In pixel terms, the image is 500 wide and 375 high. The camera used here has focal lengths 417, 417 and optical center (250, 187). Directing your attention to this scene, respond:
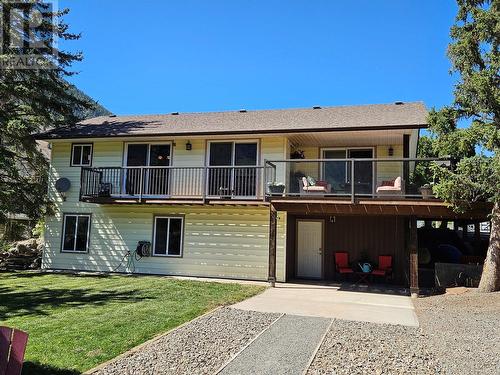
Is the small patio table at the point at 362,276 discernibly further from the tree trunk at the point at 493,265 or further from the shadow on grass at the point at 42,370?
the shadow on grass at the point at 42,370

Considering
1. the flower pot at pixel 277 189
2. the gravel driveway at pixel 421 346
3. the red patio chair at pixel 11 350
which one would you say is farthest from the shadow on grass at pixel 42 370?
the flower pot at pixel 277 189

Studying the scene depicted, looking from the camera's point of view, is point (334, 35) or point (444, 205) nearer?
point (444, 205)

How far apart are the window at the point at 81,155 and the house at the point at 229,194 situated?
40 mm

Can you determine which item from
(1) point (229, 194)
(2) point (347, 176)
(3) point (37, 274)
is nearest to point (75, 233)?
Answer: (3) point (37, 274)

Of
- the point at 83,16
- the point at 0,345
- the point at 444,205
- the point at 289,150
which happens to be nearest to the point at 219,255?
the point at 289,150

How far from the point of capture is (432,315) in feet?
28.6

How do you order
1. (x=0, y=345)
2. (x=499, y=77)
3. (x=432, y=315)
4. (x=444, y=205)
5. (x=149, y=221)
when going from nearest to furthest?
(x=0, y=345) → (x=432, y=315) → (x=499, y=77) → (x=444, y=205) → (x=149, y=221)

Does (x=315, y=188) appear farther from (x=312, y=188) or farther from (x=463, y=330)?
(x=463, y=330)

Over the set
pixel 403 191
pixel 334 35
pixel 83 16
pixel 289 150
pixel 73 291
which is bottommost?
pixel 73 291

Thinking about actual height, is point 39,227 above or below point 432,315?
above

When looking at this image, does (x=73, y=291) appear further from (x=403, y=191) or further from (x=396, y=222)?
(x=396, y=222)

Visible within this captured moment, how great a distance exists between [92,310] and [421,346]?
6194mm

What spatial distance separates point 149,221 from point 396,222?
891cm

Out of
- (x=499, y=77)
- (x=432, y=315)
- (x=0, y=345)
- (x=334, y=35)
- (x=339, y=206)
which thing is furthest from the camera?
(x=334, y=35)
